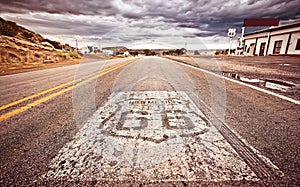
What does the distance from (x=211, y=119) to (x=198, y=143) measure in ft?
2.18

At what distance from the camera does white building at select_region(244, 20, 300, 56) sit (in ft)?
95.8

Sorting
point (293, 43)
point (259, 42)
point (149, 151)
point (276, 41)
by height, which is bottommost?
point (149, 151)

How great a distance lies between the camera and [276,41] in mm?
34125

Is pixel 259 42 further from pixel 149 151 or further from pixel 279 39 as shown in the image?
pixel 149 151

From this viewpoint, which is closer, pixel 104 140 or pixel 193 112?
pixel 104 140

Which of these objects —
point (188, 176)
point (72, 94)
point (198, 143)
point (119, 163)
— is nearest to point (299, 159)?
point (198, 143)

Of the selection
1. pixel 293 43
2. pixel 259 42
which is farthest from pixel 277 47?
pixel 259 42

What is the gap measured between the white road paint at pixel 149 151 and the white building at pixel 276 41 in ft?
119

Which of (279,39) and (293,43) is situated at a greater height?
(279,39)

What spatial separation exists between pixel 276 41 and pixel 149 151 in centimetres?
4279

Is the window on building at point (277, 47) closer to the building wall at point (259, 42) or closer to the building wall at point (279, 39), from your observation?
the building wall at point (279, 39)

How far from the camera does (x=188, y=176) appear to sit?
3.91 feet

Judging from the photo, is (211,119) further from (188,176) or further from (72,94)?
(72,94)

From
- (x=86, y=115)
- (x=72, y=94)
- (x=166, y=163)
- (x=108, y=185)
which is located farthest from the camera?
(x=72, y=94)
